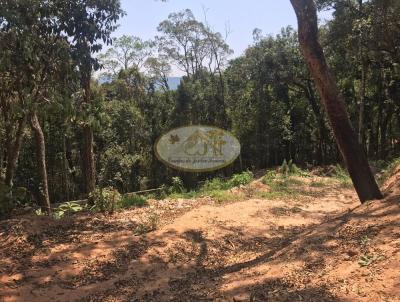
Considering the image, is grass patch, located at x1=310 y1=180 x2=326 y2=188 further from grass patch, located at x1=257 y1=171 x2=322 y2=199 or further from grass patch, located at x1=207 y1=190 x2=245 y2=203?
grass patch, located at x1=207 y1=190 x2=245 y2=203

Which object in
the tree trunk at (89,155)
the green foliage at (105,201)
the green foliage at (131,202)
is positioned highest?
the tree trunk at (89,155)

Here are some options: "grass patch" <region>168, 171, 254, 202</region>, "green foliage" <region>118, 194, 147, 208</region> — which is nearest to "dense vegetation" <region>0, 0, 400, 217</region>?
"grass patch" <region>168, 171, 254, 202</region>

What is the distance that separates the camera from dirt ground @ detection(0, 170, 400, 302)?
3.88 meters

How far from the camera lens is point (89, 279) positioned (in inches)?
200

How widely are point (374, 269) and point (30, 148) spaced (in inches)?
688

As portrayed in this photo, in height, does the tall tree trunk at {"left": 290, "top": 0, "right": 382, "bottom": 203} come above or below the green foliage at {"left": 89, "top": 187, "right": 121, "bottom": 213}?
above

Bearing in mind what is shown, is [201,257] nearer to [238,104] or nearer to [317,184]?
[317,184]

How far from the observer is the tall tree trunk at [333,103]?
6090mm

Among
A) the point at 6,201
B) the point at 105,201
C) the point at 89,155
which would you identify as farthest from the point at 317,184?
the point at 6,201

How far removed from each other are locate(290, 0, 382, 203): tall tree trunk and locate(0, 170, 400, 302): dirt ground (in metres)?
0.46

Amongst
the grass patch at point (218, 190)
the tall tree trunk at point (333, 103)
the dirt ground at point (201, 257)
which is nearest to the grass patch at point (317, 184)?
the grass patch at point (218, 190)

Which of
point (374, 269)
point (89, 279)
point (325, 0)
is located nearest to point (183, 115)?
point (325, 0)

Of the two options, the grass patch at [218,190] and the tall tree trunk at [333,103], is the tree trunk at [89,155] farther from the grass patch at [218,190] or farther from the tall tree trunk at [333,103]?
the tall tree trunk at [333,103]

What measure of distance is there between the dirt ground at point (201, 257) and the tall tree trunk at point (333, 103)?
0.46 metres
